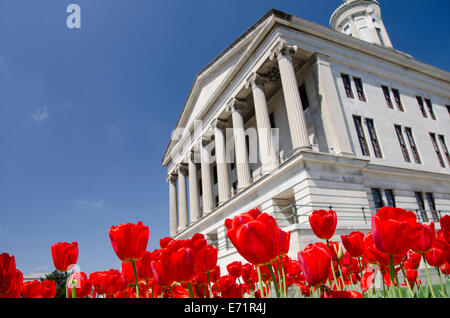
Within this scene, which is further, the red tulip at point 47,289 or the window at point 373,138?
the window at point 373,138

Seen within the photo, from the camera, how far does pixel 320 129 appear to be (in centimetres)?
2167

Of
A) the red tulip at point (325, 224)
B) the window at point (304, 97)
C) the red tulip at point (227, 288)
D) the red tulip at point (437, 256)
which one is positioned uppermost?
the window at point (304, 97)

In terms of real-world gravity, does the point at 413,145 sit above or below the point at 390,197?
above

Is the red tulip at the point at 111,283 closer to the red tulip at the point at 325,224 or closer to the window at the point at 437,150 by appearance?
the red tulip at the point at 325,224

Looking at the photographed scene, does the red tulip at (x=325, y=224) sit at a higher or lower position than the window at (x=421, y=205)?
lower

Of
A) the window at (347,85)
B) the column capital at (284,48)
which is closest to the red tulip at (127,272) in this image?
the column capital at (284,48)

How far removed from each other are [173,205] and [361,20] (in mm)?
42300

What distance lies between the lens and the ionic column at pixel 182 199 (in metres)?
36.3

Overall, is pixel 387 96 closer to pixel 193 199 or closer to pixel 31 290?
pixel 193 199

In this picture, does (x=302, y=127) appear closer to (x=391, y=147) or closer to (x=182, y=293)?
(x=391, y=147)

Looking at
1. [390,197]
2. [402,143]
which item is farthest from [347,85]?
[390,197]

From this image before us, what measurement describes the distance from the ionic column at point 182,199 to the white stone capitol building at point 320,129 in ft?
10.6

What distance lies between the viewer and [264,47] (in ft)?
74.8

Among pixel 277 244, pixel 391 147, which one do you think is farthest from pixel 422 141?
pixel 277 244
